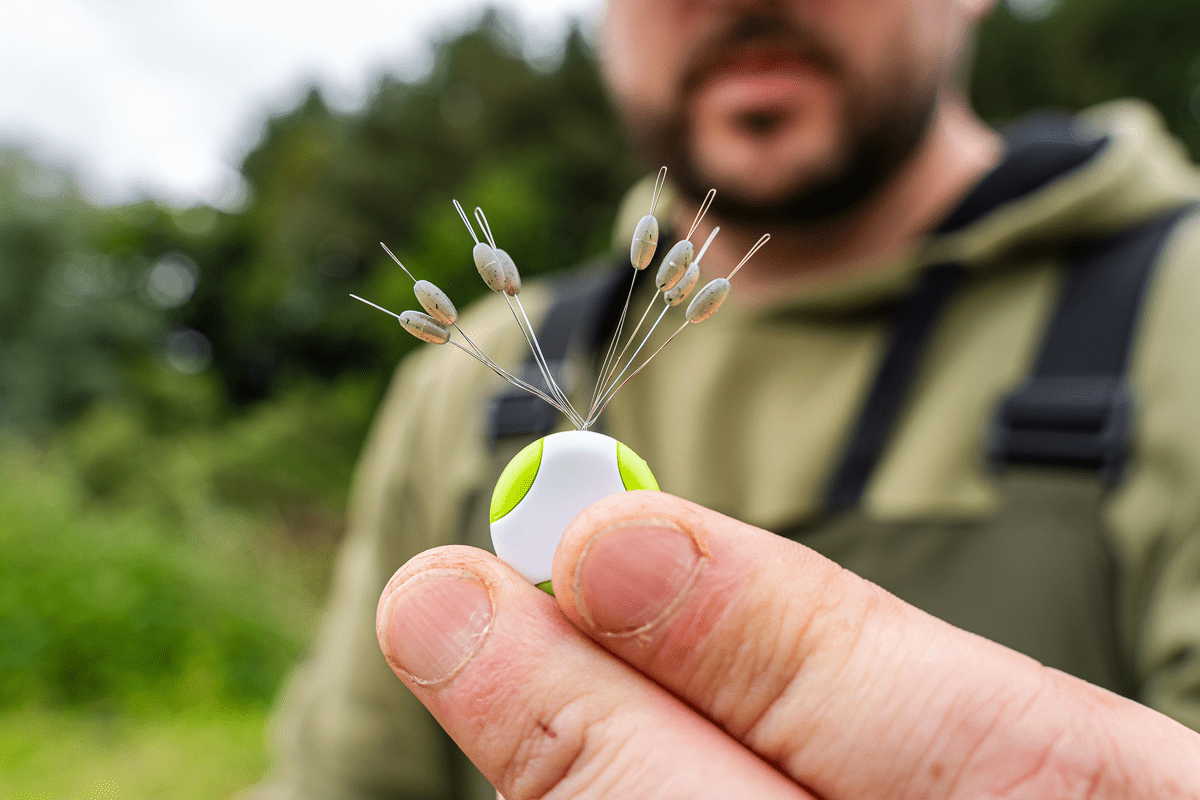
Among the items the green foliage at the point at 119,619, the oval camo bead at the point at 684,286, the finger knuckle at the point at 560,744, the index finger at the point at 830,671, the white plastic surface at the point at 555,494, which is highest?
the oval camo bead at the point at 684,286

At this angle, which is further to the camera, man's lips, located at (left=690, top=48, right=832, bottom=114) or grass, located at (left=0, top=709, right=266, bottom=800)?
grass, located at (left=0, top=709, right=266, bottom=800)

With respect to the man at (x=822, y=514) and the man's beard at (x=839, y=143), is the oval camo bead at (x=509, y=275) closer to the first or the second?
the man at (x=822, y=514)

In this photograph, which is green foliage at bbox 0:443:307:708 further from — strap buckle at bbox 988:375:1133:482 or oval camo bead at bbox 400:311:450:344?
strap buckle at bbox 988:375:1133:482

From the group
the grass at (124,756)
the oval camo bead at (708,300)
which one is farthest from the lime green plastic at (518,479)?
the grass at (124,756)

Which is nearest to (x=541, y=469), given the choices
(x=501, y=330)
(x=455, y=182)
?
(x=501, y=330)

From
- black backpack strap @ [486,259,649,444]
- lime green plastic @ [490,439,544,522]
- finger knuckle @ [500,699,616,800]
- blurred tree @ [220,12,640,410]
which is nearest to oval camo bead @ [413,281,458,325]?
lime green plastic @ [490,439,544,522]

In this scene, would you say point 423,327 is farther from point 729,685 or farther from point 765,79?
point 765,79

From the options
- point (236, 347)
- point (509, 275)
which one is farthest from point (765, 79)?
point (236, 347)
